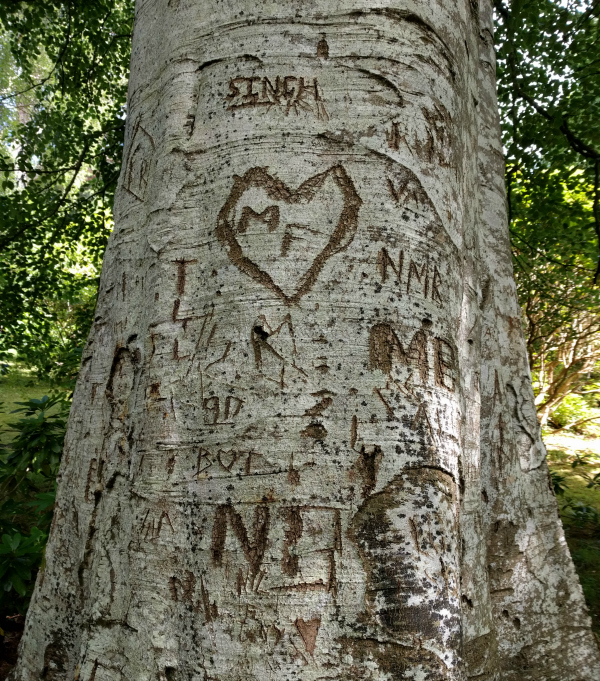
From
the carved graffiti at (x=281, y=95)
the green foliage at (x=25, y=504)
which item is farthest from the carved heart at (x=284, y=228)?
the green foliage at (x=25, y=504)

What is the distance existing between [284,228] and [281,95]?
33cm

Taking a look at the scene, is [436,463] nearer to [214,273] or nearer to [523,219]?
[214,273]

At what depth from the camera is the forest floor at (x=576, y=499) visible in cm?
354

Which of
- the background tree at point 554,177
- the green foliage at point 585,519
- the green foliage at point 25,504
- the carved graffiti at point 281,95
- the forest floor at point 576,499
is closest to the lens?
the carved graffiti at point 281,95

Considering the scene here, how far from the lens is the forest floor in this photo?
3544 mm

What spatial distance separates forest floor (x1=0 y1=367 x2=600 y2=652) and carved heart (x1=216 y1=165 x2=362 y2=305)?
2.33m

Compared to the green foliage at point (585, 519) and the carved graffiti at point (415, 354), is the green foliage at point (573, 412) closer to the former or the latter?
the green foliage at point (585, 519)

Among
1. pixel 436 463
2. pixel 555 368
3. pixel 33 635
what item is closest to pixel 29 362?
pixel 33 635

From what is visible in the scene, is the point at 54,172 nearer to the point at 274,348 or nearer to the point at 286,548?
the point at 274,348

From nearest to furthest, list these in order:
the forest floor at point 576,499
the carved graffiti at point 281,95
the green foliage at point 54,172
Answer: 1. the carved graffiti at point 281,95
2. the forest floor at point 576,499
3. the green foliage at point 54,172

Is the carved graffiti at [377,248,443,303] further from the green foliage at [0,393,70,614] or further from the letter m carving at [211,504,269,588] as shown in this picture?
the green foliage at [0,393,70,614]

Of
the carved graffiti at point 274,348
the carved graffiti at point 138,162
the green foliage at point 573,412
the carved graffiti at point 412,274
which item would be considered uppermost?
the green foliage at point 573,412

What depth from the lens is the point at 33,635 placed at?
161cm

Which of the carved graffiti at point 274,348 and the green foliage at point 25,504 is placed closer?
the carved graffiti at point 274,348
